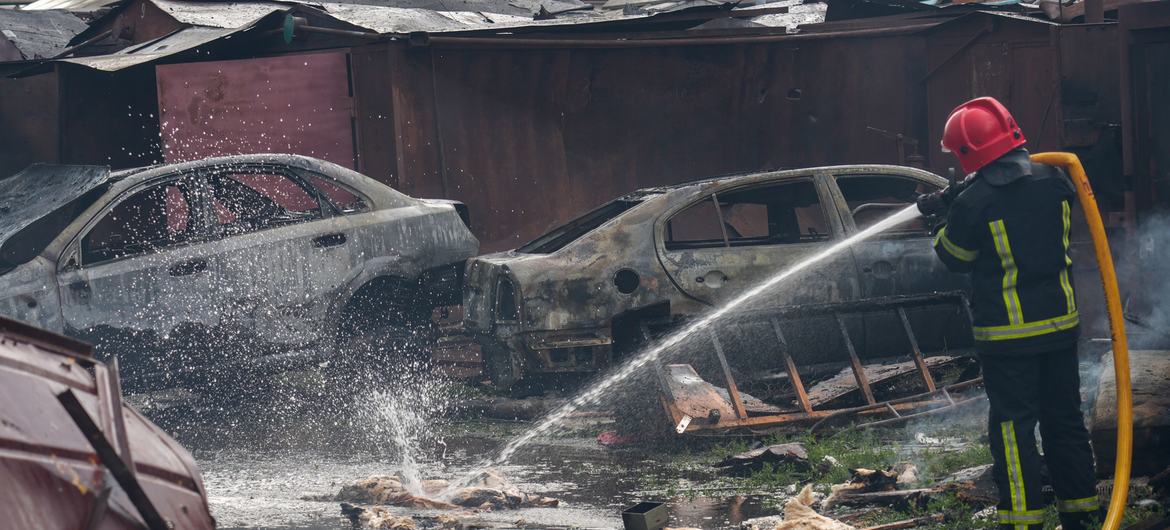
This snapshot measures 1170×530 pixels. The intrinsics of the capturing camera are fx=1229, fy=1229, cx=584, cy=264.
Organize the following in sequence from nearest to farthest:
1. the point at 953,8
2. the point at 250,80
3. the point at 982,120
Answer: the point at 982,120 → the point at 250,80 → the point at 953,8

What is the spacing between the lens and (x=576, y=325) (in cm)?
740

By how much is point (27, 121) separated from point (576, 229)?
6.80 meters

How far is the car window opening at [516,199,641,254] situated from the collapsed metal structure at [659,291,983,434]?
0.90 m

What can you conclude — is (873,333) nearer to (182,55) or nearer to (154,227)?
(154,227)

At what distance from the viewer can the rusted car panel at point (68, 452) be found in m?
2.47

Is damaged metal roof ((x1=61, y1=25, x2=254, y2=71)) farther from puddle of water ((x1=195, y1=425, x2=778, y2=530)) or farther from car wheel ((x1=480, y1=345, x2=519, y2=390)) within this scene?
car wheel ((x1=480, y1=345, x2=519, y2=390))

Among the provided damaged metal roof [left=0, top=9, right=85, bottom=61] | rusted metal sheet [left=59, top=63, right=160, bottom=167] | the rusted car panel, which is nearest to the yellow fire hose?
the rusted car panel

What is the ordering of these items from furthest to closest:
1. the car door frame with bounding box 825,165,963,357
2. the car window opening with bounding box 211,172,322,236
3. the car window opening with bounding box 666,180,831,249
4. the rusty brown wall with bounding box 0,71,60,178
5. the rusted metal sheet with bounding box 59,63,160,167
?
the rusty brown wall with bounding box 0,71,60,178, the rusted metal sheet with bounding box 59,63,160,167, the car window opening with bounding box 211,172,322,236, the car window opening with bounding box 666,180,831,249, the car door frame with bounding box 825,165,963,357

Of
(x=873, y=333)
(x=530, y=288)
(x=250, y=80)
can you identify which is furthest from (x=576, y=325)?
(x=250, y=80)

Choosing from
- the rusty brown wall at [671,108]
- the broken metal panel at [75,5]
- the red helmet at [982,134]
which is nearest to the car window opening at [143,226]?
the rusty brown wall at [671,108]

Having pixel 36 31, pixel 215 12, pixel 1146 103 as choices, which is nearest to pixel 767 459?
pixel 1146 103

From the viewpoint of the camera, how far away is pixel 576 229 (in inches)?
316

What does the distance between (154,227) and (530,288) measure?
167 inches

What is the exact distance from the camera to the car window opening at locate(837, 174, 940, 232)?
7762mm
